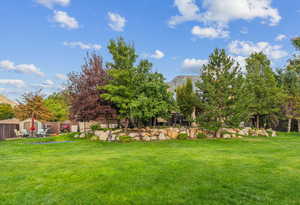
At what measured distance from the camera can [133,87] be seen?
496 inches

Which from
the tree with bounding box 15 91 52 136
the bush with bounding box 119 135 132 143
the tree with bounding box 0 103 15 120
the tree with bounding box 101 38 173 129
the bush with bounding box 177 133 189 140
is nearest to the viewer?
the bush with bounding box 119 135 132 143

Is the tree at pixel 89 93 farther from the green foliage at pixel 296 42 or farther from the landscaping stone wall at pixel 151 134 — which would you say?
the green foliage at pixel 296 42

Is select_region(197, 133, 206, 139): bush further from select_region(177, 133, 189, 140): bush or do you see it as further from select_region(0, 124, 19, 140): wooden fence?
select_region(0, 124, 19, 140): wooden fence

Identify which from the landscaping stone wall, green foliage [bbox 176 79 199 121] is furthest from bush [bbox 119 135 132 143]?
green foliage [bbox 176 79 199 121]

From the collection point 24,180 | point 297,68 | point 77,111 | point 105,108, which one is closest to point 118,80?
point 105,108

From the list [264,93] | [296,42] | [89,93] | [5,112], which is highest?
[296,42]

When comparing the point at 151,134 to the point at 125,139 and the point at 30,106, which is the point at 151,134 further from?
the point at 30,106

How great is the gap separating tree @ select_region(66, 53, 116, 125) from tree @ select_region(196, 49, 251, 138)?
652cm

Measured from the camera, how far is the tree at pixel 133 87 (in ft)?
39.1

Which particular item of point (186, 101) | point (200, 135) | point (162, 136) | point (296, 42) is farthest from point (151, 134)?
point (296, 42)

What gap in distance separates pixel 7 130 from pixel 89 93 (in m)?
8.28

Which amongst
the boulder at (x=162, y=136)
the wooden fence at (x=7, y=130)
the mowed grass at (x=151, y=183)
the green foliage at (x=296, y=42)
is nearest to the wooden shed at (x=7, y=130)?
the wooden fence at (x=7, y=130)

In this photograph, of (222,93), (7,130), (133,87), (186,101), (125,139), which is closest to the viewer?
(125,139)

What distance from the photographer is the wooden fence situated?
1455 cm
